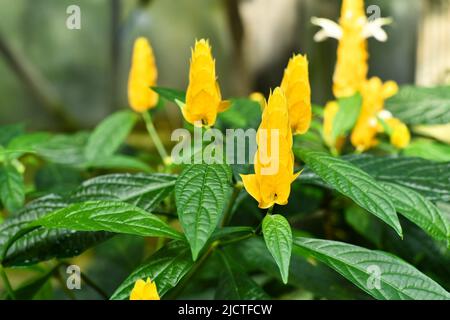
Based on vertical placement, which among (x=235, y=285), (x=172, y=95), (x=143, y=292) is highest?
(x=172, y=95)

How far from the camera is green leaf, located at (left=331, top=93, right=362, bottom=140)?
38.1 inches

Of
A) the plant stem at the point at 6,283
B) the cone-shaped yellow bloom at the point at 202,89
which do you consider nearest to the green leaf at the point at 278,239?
the cone-shaped yellow bloom at the point at 202,89

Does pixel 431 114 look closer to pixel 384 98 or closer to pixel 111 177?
pixel 384 98

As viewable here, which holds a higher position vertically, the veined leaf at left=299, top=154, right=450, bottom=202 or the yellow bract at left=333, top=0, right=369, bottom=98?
the yellow bract at left=333, top=0, right=369, bottom=98

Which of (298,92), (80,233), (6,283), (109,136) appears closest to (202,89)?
(298,92)

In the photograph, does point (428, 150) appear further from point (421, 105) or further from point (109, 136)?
point (109, 136)

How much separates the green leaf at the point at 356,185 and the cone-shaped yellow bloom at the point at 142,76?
399mm

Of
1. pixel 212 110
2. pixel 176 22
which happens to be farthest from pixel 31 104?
pixel 212 110

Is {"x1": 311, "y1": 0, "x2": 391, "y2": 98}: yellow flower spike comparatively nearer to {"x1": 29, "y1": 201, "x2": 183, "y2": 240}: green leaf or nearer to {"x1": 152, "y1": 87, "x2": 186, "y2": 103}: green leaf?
{"x1": 152, "y1": 87, "x2": 186, "y2": 103}: green leaf

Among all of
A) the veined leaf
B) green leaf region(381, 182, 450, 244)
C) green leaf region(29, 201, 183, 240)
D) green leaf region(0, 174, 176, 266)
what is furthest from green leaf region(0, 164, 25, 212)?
green leaf region(381, 182, 450, 244)

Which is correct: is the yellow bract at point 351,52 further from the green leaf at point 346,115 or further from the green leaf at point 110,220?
the green leaf at point 110,220

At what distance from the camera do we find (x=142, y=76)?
3.25 ft

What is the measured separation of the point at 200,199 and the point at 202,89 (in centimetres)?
12

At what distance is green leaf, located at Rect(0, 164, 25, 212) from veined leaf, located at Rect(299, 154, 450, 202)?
356mm
